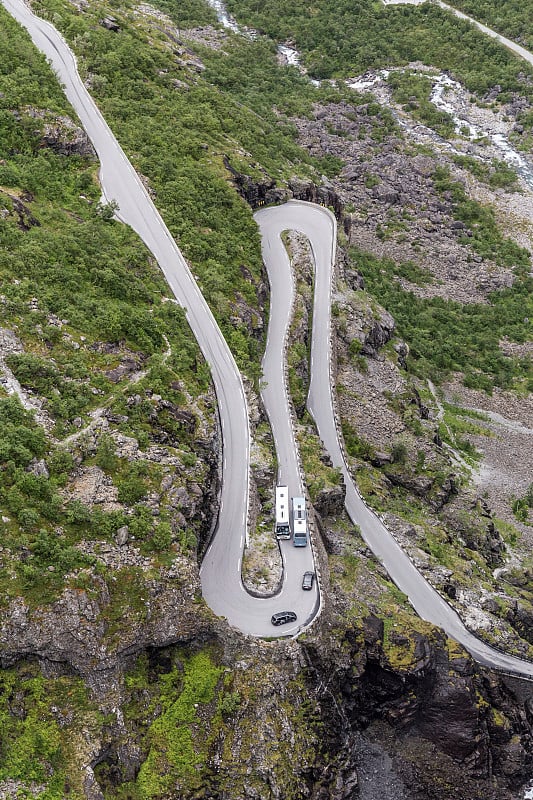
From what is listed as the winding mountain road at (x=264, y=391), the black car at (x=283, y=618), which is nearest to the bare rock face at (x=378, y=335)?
the winding mountain road at (x=264, y=391)

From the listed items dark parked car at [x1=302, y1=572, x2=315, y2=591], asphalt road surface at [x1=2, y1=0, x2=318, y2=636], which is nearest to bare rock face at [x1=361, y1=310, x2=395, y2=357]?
asphalt road surface at [x1=2, y1=0, x2=318, y2=636]

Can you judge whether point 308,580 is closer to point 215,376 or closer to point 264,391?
point 215,376

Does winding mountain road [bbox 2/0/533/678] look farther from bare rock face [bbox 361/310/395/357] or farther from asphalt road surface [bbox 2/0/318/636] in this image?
bare rock face [bbox 361/310/395/357]

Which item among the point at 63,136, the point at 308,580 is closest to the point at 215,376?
the point at 308,580

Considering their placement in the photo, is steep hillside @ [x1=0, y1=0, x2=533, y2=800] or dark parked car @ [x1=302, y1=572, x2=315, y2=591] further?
dark parked car @ [x1=302, y1=572, x2=315, y2=591]

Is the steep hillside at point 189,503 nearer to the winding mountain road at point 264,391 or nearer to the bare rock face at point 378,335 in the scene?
the bare rock face at point 378,335
